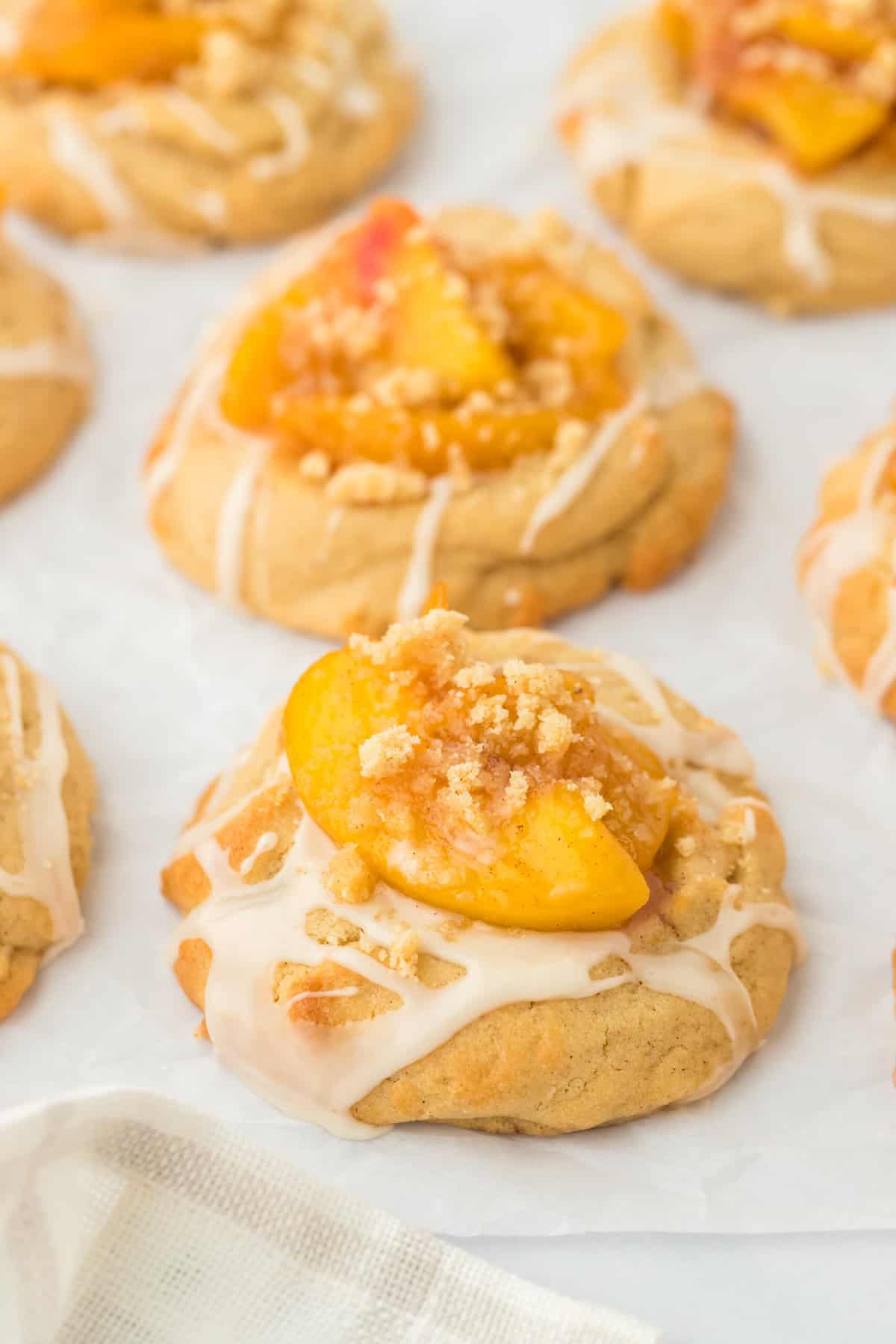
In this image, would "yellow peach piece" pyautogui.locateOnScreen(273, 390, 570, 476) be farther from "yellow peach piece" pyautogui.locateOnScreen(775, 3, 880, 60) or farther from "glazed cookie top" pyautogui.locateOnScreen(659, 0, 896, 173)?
"yellow peach piece" pyautogui.locateOnScreen(775, 3, 880, 60)

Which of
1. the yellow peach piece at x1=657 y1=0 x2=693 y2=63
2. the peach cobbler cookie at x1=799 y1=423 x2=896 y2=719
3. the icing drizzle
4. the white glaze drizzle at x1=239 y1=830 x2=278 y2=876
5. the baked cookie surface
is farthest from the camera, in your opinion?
the yellow peach piece at x1=657 y1=0 x2=693 y2=63

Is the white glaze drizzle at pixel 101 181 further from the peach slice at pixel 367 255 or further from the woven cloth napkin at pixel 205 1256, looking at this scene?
the woven cloth napkin at pixel 205 1256

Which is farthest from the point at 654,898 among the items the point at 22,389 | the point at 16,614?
the point at 22,389

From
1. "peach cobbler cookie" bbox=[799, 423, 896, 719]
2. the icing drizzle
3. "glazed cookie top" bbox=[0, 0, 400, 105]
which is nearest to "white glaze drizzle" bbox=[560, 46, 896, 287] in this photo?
"glazed cookie top" bbox=[0, 0, 400, 105]

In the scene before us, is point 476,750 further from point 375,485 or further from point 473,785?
point 375,485

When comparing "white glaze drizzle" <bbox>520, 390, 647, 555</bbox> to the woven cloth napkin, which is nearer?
the woven cloth napkin

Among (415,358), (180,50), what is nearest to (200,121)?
(180,50)
